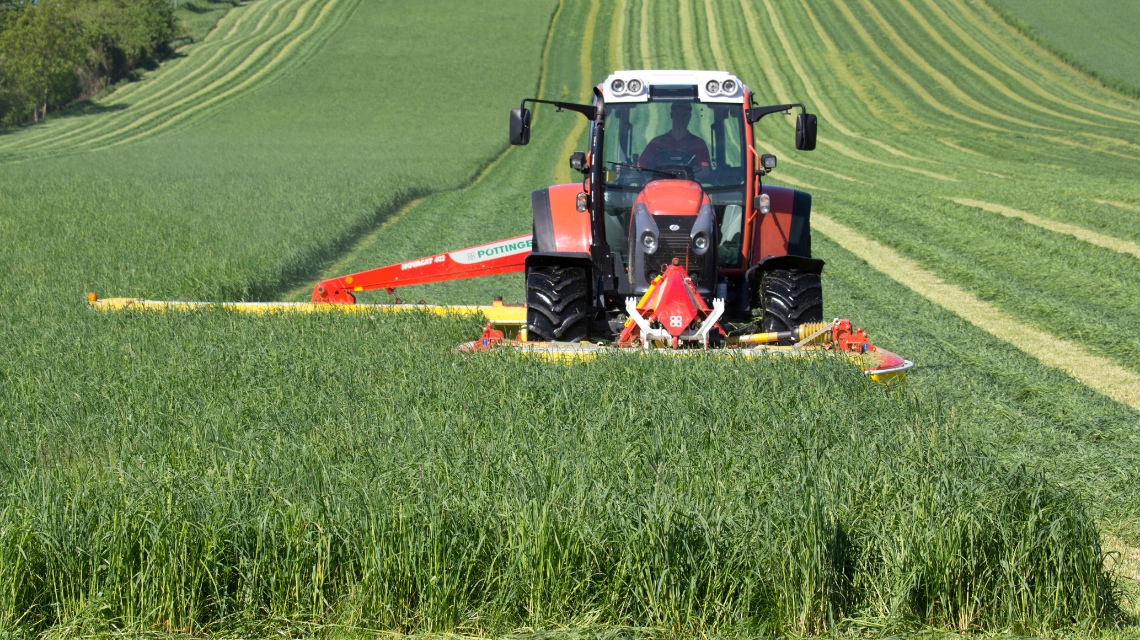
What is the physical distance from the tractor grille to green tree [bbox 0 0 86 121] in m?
49.8

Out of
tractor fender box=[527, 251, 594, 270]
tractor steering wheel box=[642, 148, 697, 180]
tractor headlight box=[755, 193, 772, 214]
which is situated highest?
tractor steering wheel box=[642, 148, 697, 180]

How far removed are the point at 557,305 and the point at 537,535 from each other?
368cm

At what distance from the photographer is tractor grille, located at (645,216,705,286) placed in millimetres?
7434

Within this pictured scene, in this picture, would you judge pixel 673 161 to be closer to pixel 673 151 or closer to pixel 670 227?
pixel 673 151

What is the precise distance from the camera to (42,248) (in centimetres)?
1360

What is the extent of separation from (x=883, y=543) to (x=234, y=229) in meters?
13.1

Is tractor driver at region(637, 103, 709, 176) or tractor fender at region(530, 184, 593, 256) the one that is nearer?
tractor driver at region(637, 103, 709, 176)

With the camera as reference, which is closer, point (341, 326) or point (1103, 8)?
point (341, 326)

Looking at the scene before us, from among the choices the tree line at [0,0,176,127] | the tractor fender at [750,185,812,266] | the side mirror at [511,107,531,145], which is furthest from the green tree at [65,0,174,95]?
the tractor fender at [750,185,812,266]

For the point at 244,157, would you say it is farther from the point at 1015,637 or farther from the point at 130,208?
the point at 1015,637

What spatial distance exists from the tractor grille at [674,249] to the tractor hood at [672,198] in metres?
0.05

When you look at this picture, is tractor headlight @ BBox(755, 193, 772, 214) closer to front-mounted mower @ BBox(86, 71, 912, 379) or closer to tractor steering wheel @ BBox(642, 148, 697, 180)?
front-mounted mower @ BBox(86, 71, 912, 379)

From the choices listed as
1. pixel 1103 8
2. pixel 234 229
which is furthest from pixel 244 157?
pixel 1103 8

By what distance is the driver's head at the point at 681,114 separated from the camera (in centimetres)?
829
